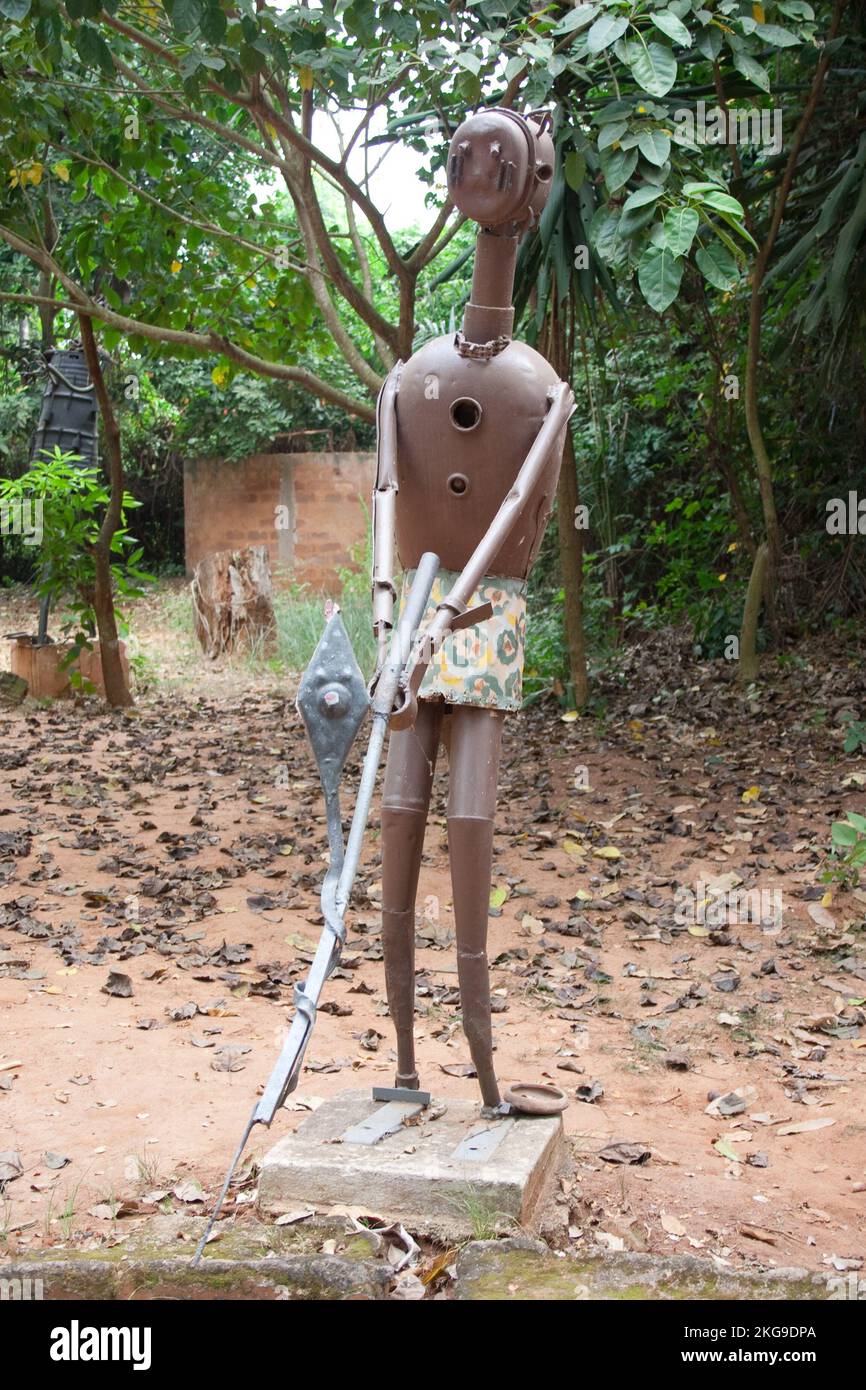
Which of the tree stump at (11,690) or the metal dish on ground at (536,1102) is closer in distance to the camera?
the metal dish on ground at (536,1102)

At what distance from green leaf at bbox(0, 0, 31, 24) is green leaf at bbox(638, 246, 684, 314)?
2256mm

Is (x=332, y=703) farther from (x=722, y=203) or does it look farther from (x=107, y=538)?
(x=107, y=538)

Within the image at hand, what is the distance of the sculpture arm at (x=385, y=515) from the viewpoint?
2615 millimetres

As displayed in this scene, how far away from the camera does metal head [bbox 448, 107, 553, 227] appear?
8.75 feet

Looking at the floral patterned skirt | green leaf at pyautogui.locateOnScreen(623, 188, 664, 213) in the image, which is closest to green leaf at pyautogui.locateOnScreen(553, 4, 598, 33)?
green leaf at pyautogui.locateOnScreen(623, 188, 664, 213)

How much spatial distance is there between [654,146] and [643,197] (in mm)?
352

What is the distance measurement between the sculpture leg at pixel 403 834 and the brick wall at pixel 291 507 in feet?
35.9

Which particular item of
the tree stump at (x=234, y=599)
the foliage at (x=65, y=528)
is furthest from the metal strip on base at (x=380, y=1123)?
the tree stump at (x=234, y=599)

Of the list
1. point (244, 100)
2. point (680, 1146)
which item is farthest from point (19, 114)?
point (680, 1146)

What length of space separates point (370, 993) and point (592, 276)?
145 inches

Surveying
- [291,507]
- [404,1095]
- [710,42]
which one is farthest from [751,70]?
[291,507]

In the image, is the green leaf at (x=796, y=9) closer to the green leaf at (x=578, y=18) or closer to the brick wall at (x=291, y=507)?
the green leaf at (x=578, y=18)

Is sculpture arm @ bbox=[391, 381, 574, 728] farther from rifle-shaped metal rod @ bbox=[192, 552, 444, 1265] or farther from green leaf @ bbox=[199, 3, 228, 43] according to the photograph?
green leaf @ bbox=[199, 3, 228, 43]

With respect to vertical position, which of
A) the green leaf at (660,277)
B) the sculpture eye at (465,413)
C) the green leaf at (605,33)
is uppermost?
the green leaf at (605,33)
